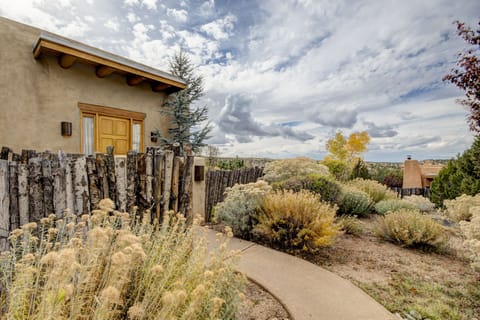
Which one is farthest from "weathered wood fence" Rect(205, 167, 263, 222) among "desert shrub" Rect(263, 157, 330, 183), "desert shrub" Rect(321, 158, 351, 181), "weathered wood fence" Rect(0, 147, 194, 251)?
"desert shrub" Rect(321, 158, 351, 181)

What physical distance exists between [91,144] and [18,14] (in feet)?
10.3

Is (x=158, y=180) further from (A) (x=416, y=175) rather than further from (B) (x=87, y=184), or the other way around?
(A) (x=416, y=175)

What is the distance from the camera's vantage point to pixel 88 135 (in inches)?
237

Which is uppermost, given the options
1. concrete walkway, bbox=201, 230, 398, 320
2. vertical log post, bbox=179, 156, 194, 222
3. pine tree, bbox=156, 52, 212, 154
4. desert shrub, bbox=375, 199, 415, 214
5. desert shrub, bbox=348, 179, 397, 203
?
pine tree, bbox=156, 52, 212, 154

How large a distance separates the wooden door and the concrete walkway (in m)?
5.24

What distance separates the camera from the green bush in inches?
252

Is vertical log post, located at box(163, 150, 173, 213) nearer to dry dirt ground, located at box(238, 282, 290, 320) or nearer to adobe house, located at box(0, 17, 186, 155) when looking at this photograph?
dry dirt ground, located at box(238, 282, 290, 320)

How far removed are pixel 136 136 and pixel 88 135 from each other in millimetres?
1235

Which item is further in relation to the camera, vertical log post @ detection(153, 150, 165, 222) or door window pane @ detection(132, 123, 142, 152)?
door window pane @ detection(132, 123, 142, 152)

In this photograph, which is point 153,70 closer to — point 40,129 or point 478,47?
point 40,129

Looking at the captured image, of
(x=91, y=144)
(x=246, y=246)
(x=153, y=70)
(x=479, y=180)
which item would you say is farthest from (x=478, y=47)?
(x=91, y=144)

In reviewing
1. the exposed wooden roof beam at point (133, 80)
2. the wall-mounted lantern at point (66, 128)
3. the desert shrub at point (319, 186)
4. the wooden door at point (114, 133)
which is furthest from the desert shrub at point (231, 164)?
the wall-mounted lantern at point (66, 128)

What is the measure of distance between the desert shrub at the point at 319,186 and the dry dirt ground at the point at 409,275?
1376mm

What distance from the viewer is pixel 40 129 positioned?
5.24 meters
